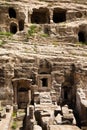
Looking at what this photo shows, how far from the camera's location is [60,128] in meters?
25.5

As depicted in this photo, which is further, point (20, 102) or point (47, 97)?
point (20, 102)

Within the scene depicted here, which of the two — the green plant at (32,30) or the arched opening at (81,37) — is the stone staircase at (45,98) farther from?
the arched opening at (81,37)

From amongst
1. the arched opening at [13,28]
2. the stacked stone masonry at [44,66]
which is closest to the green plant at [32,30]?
the stacked stone masonry at [44,66]

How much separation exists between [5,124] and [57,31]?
60.9 ft

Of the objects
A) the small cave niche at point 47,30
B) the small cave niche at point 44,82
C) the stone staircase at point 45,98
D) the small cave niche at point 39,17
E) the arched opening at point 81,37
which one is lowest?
the stone staircase at point 45,98

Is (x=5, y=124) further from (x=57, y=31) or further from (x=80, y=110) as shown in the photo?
(x=57, y=31)

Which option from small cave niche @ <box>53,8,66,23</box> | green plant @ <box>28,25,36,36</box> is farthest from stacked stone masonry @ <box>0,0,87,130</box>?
small cave niche @ <box>53,8,66,23</box>

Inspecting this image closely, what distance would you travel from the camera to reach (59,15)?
4878 cm

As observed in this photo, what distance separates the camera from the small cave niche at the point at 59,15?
47.8 m

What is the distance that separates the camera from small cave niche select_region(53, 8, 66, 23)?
47781mm

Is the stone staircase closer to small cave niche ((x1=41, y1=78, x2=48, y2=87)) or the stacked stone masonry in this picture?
the stacked stone masonry

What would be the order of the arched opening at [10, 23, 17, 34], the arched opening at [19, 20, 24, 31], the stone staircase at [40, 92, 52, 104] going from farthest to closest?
the arched opening at [19, 20, 24, 31] < the arched opening at [10, 23, 17, 34] < the stone staircase at [40, 92, 52, 104]

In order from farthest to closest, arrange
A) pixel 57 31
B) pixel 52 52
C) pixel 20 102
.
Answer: pixel 57 31, pixel 52 52, pixel 20 102

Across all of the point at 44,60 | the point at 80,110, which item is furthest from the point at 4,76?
the point at 80,110
